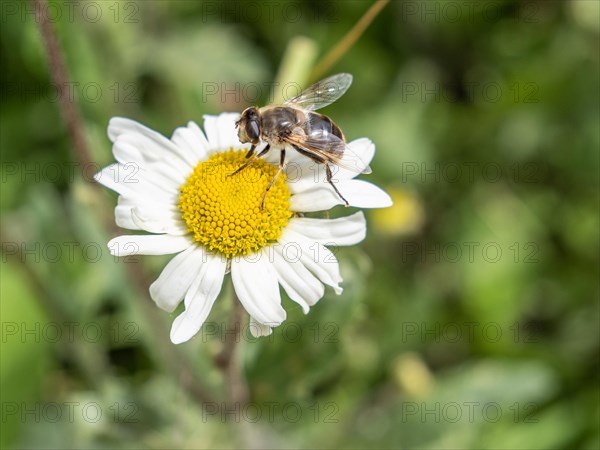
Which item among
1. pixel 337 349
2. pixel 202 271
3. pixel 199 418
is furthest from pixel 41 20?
pixel 199 418

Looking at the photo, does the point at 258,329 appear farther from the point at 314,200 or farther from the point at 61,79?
the point at 61,79

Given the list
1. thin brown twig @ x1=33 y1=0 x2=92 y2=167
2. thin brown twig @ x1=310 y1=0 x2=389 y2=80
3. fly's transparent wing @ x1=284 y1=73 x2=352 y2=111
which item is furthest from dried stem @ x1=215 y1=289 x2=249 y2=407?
thin brown twig @ x1=310 y1=0 x2=389 y2=80

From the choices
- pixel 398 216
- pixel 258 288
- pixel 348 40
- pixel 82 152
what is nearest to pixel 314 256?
pixel 258 288

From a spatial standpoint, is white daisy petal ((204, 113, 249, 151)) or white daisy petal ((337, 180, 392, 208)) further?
white daisy petal ((204, 113, 249, 151))

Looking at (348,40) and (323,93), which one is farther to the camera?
(348,40)

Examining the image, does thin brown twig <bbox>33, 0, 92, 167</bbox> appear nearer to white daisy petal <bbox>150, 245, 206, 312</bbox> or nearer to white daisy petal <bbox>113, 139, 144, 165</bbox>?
white daisy petal <bbox>113, 139, 144, 165</bbox>

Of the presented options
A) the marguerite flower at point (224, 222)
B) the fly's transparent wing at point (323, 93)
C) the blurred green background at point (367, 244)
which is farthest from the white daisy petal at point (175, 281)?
the fly's transparent wing at point (323, 93)

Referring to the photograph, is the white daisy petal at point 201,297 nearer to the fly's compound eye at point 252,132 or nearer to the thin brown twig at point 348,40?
the fly's compound eye at point 252,132
